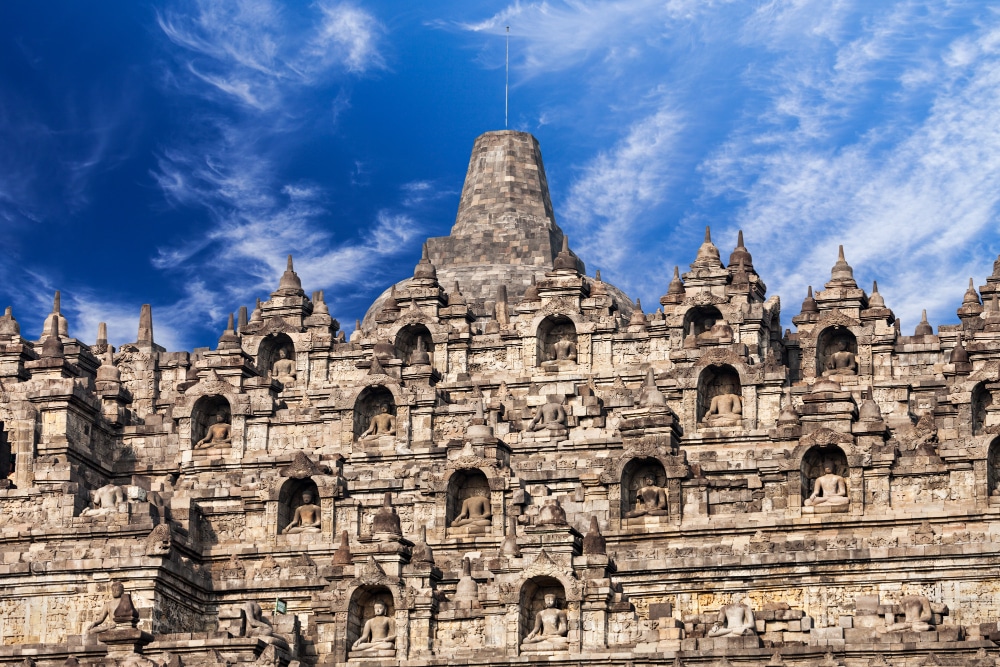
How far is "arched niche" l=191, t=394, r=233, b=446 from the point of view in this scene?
121 metres

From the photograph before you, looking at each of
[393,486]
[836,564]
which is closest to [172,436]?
[393,486]

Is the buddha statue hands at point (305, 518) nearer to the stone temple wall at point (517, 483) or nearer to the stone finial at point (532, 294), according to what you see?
the stone temple wall at point (517, 483)

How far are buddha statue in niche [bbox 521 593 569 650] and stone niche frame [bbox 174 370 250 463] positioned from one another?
72.7 feet

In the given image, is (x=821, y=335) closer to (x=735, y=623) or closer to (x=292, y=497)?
(x=292, y=497)

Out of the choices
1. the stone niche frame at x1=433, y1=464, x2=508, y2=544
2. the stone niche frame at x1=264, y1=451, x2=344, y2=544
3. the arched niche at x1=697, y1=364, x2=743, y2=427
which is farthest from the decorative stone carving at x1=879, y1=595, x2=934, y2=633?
the stone niche frame at x1=264, y1=451, x2=344, y2=544

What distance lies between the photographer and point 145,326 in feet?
439

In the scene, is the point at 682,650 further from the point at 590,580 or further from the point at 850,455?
the point at 850,455

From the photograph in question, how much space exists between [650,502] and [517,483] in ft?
16.5

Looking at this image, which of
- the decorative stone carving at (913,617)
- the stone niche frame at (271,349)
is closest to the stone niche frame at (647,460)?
the decorative stone carving at (913,617)

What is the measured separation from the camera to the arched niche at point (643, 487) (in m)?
109

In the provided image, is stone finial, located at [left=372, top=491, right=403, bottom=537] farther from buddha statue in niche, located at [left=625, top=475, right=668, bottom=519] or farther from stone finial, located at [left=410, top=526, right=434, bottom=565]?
buddha statue in niche, located at [left=625, top=475, right=668, bottom=519]

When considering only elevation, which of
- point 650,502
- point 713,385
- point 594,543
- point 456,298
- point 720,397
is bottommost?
point 594,543

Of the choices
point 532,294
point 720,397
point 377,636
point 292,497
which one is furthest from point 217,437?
point 720,397

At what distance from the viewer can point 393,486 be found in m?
112
